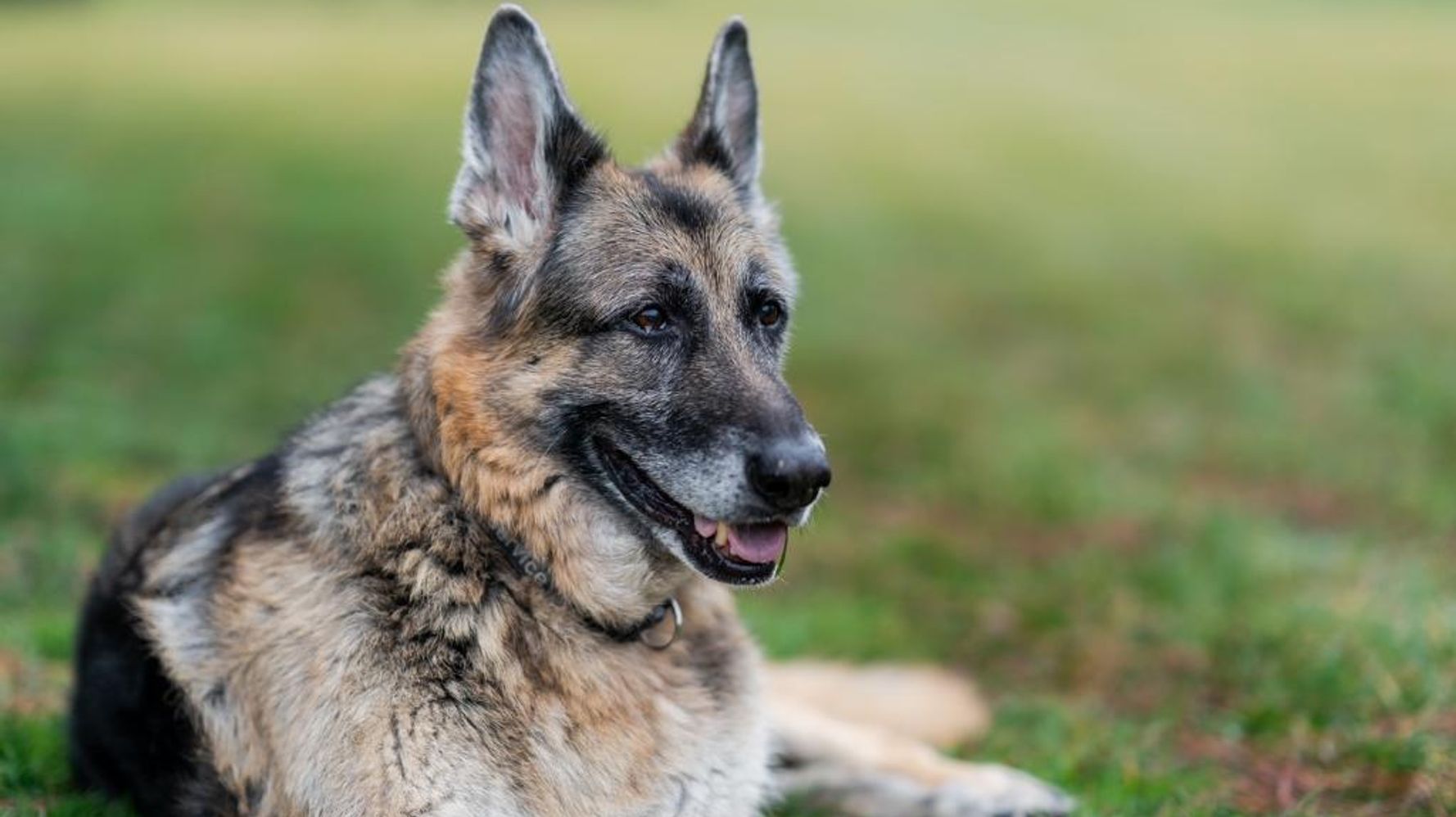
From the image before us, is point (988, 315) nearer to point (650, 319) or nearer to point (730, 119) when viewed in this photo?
point (730, 119)

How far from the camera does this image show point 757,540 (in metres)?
4.25

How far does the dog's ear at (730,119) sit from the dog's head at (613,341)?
390 millimetres

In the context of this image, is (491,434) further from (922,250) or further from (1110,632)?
(922,250)

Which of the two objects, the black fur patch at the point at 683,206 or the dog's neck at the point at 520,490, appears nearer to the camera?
the dog's neck at the point at 520,490

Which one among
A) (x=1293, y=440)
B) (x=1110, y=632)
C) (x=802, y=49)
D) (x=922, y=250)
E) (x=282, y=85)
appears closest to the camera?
(x=1110, y=632)

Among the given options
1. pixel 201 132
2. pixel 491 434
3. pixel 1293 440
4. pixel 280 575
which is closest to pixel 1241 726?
pixel 491 434

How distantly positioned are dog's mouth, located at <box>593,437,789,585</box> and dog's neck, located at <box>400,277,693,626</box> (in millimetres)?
161

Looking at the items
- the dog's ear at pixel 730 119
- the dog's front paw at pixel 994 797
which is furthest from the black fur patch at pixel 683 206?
the dog's front paw at pixel 994 797

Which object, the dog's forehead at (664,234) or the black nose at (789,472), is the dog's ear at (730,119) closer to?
the dog's forehead at (664,234)

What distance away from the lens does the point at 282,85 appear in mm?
18484

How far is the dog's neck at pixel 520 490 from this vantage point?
436cm

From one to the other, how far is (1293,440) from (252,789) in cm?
960

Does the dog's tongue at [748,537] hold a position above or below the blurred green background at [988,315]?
below

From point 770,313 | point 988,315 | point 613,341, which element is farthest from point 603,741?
point 988,315
